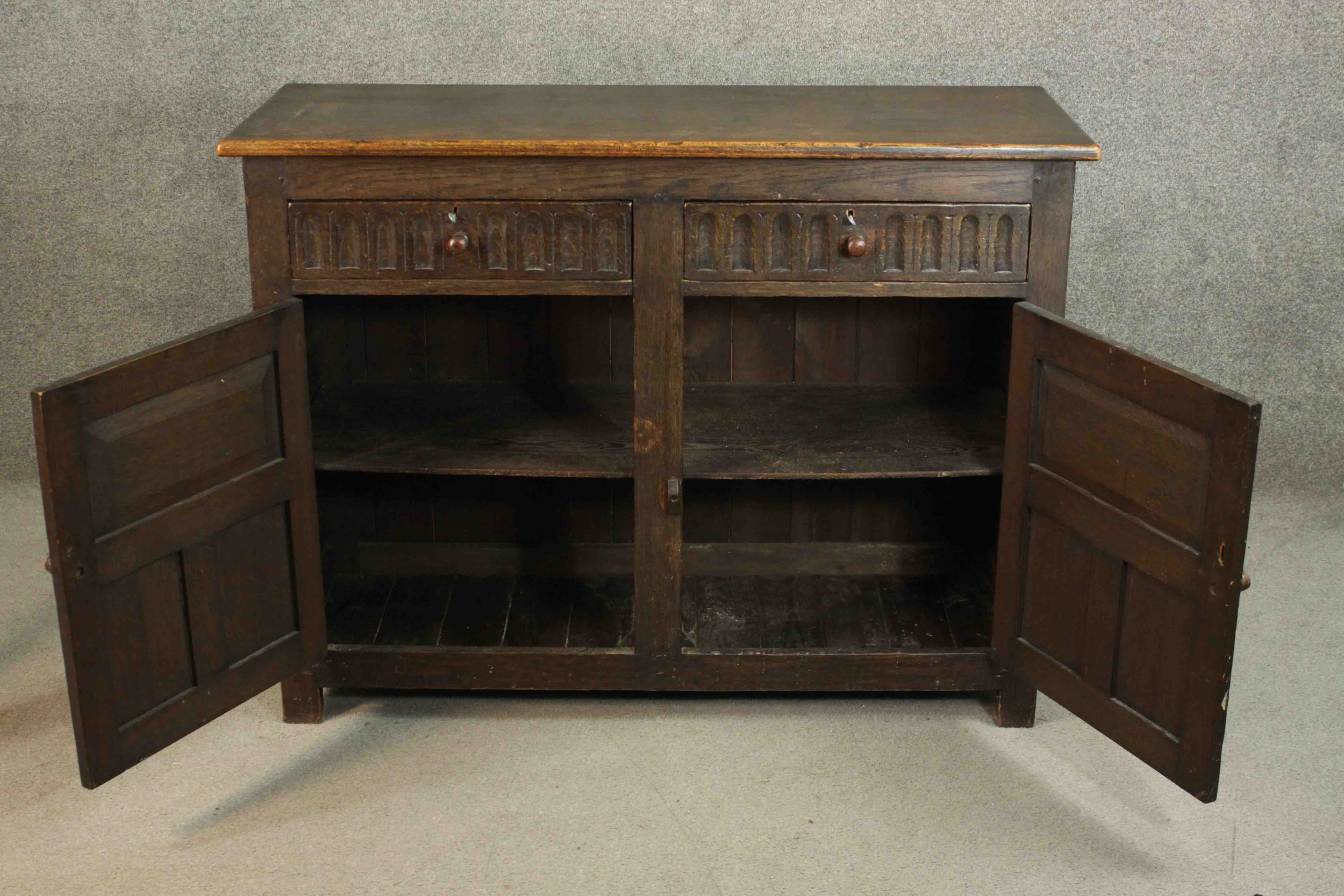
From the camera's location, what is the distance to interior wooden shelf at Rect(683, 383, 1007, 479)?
8.34 ft

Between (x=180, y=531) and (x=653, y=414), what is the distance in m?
0.71

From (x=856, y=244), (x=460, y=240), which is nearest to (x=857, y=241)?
(x=856, y=244)

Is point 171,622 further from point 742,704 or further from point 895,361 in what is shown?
point 895,361

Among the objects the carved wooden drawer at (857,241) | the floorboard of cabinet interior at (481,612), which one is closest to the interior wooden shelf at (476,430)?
the floorboard of cabinet interior at (481,612)

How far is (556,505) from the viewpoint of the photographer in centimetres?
305

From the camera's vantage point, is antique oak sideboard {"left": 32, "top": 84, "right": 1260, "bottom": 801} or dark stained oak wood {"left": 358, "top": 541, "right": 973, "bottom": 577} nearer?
antique oak sideboard {"left": 32, "top": 84, "right": 1260, "bottom": 801}

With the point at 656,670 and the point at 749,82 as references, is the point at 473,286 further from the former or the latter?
the point at 749,82

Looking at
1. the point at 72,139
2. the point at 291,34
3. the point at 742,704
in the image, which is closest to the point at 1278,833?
the point at 742,704

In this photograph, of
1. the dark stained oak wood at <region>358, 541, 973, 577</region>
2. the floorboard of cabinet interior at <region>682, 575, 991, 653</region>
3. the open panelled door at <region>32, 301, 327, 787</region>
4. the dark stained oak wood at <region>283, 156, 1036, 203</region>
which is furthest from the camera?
the dark stained oak wood at <region>358, 541, 973, 577</region>

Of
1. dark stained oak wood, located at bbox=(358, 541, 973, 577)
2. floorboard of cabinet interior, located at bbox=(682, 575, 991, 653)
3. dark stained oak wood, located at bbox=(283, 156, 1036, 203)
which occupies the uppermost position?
dark stained oak wood, located at bbox=(283, 156, 1036, 203)

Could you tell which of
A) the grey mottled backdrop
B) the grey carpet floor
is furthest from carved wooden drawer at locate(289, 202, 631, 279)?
the grey mottled backdrop

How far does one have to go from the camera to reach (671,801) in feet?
7.80

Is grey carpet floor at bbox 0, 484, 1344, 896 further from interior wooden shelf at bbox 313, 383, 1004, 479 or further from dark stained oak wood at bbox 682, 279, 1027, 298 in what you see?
dark stained oak wood at bbox 682, 279, 1027, 298

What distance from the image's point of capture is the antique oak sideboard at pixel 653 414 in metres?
2.10
